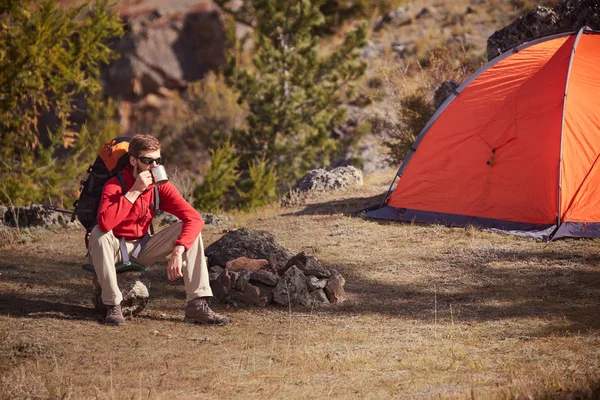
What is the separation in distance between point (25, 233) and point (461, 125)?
19.7 ft

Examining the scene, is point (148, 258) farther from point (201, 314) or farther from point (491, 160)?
point (491, 160)

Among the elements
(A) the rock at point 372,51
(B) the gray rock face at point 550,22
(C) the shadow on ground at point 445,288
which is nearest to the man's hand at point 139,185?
(C) the shadow on ground at point 445,288

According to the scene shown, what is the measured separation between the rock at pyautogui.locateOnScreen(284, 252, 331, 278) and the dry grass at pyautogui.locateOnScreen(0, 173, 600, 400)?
1.26 feet

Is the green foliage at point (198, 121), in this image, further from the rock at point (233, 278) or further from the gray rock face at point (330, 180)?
the rock at point (233, 278)

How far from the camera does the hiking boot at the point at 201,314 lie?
22.2ft

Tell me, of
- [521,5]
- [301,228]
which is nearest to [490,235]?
[301,228]

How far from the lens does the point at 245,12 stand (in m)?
27.3

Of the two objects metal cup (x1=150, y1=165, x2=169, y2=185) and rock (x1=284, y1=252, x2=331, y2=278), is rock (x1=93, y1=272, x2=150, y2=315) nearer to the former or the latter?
metal cup (x1=150, y1=165, x2=169, y2=185)

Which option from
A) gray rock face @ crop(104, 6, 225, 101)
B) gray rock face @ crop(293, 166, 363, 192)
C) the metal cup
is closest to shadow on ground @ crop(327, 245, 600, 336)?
the metal cup

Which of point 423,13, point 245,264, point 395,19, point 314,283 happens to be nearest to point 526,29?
point 245,264

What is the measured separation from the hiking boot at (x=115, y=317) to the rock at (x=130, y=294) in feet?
0.53

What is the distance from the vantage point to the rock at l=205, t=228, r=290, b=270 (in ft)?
28.0

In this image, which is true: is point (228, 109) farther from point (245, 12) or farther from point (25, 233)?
point (25, 233)

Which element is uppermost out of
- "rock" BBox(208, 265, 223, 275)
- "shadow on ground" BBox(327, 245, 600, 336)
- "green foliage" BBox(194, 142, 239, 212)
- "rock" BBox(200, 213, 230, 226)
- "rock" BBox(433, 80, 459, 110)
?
"rock" BBox(433, 80, 459, 110)
